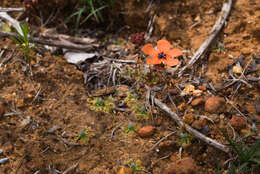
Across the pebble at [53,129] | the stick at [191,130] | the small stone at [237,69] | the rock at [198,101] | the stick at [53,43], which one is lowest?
the pebble at [53,129]

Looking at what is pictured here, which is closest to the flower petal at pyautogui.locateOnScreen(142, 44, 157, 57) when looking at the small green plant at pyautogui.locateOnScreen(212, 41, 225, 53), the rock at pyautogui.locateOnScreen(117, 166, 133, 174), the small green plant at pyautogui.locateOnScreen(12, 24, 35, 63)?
the small green plant at pyautogui.locateOnScreen(212, 41, 225, 53)

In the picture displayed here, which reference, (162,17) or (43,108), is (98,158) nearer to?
(43,108)

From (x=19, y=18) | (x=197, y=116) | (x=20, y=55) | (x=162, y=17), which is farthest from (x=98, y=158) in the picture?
(x=19, y=18)

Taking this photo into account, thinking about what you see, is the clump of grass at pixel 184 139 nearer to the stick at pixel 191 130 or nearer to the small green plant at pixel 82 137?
the stick at pixel 191 130

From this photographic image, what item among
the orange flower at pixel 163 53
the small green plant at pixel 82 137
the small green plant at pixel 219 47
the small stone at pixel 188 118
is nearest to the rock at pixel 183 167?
the small stone at pixel 188 118

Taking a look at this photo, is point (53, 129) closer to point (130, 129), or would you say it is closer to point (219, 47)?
point (130, 129)
